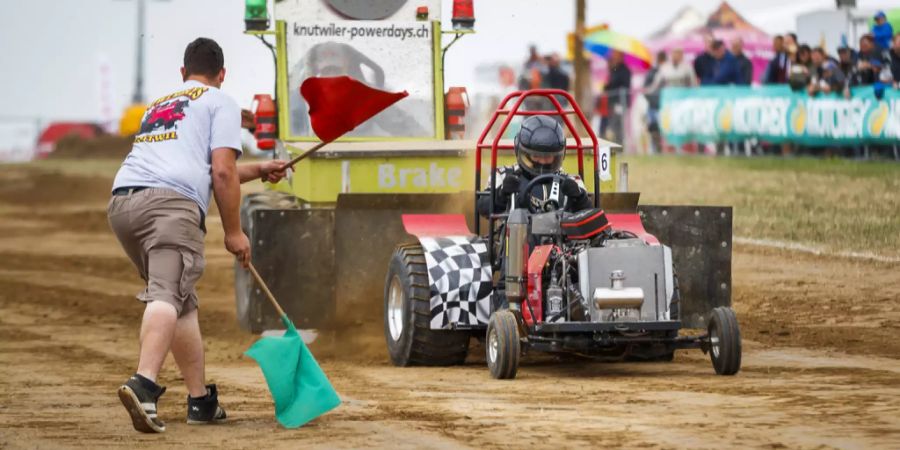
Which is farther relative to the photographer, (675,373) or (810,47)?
(810,47)

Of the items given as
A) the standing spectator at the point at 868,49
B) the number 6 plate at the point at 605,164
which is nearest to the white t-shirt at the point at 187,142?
the number 6 plate at the point at 605,164

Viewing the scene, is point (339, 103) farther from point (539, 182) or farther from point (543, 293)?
point (539, 182)

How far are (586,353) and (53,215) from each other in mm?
15254

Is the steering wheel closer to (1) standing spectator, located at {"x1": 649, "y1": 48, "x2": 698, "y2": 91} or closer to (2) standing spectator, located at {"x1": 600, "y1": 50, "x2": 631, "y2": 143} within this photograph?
(1) standing spectator, located at {"x1": 649, "y1": 48, "x2": 698, "y2": 91}

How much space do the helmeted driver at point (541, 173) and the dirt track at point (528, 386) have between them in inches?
35.8

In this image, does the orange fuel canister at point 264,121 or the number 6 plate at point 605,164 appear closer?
the number 6 plate at point 605,164

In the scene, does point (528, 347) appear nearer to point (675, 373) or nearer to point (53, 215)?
point (675, 373)

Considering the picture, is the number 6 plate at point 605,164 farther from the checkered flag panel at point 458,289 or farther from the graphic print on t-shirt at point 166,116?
the graphic print on t-shirt at point 166,116

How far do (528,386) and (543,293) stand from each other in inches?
25.5

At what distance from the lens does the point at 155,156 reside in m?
7.07

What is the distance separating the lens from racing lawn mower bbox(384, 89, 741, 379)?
8.55m

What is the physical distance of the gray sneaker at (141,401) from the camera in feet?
21.7

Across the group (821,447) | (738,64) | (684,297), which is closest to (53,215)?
(738,64)

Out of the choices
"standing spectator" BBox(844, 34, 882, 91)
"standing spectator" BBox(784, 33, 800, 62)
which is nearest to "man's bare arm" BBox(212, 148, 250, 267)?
"standing spectator" BBox(844, 34, 882, 91)
